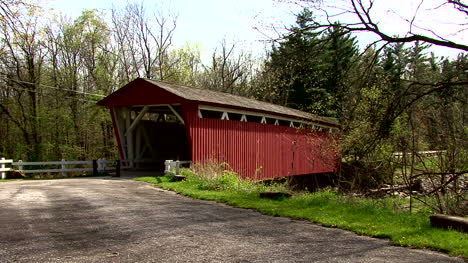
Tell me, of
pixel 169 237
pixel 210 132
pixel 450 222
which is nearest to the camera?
pixel 169 237

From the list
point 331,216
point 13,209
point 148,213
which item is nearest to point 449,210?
point 331,216

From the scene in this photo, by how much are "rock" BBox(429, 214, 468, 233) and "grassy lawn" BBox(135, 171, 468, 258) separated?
12 centimetres

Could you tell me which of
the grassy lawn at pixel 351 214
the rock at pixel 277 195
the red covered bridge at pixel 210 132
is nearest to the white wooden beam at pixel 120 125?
the red covered bridge at pixel 210 132

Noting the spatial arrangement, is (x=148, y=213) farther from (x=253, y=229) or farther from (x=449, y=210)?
(x=449, y=210)

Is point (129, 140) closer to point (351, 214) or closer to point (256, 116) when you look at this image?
point (256, 116)

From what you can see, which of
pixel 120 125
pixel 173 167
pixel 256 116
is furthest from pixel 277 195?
pixel 120 125

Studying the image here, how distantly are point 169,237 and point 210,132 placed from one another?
9978mm

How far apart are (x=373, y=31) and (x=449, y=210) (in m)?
3.60

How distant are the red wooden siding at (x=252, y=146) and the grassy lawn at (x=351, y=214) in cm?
382

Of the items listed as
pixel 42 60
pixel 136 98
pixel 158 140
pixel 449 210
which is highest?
pixel 42 60

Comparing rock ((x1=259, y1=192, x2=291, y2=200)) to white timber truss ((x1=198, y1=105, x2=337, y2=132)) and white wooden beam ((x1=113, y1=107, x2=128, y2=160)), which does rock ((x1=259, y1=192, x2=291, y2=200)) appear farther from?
white wooden beam ((x1=113, y1=107, x2=128, y2=160))

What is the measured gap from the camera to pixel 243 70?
1577 inches

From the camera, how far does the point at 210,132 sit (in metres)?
15.0

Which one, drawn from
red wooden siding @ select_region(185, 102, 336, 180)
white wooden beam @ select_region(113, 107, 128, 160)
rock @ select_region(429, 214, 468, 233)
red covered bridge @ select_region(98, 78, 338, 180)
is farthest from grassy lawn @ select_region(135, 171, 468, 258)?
white wooden beam @ select_region(113, 107, 128, 160)
